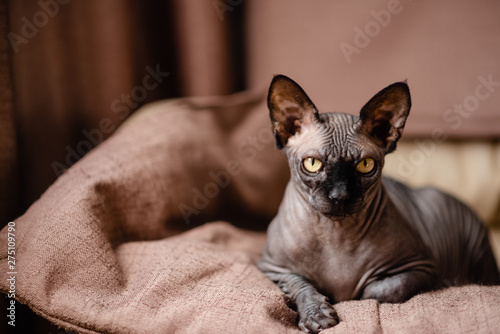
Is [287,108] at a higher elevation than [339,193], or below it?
higher

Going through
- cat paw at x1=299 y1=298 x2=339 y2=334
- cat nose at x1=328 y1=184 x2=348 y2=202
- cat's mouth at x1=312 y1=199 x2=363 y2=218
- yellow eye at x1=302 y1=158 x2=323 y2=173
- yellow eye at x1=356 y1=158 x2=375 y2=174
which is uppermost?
yellow eye at x1=302 y1=158 x2=323 y2=173

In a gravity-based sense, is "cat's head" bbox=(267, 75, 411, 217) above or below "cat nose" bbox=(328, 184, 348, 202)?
above

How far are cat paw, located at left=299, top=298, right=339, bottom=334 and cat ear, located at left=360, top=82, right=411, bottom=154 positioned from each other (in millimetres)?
371

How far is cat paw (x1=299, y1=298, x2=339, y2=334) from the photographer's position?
34.3 inches

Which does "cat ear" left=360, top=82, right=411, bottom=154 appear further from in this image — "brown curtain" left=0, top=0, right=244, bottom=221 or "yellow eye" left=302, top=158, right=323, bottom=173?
"brown curtain" left=0, top=0, right=244, bottom=221

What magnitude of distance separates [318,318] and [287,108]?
455mm

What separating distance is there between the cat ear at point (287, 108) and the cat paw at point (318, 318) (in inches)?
14.5

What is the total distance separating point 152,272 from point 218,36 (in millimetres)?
1147

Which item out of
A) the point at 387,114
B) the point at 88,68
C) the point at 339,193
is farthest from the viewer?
the point at 88,68

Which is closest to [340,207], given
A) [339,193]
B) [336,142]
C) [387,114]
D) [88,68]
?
[339,193]

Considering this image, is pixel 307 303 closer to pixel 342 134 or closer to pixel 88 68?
pixel 342 134

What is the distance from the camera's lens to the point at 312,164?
0.94m

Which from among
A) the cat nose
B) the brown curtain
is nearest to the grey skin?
→ the cat nose

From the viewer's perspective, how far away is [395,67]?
60.9 inches
